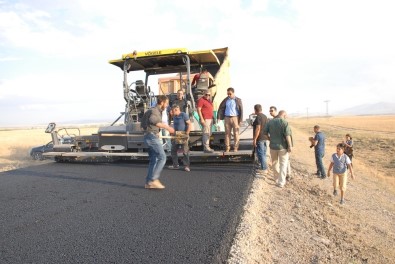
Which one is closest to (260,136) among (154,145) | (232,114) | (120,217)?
(232,114)

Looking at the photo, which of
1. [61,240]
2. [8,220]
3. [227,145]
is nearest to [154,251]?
[61,240]

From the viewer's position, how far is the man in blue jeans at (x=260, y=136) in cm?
788

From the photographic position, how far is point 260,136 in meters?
7.97

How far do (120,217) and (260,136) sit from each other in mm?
4340

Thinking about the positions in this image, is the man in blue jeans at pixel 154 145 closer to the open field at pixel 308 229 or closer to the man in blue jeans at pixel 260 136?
the open field at pixel 308 229

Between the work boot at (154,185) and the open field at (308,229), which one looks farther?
the work boot at (154,185)

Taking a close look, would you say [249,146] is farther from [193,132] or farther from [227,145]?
[193,132]

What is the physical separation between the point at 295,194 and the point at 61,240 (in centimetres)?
508

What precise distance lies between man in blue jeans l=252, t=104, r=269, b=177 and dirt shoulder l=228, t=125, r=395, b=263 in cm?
47

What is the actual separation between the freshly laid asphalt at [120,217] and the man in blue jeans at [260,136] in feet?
2.36

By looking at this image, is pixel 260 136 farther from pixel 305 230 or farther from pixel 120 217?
pixel 120 217

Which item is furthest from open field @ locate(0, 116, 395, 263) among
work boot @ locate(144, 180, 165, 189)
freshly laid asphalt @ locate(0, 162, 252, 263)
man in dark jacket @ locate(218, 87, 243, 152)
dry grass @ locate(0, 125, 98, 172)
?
dry grass @ locate(0, 125, 98, 172)

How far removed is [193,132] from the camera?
871 centimetres

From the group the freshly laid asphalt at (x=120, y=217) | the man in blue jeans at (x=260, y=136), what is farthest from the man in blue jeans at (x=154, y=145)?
the man in blue jeans at (x=260, y=136)
